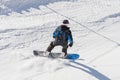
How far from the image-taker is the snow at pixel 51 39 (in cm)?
1100

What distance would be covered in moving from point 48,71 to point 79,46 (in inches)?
149

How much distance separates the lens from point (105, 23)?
677 inches

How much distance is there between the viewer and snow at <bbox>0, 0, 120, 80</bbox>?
36.1ft

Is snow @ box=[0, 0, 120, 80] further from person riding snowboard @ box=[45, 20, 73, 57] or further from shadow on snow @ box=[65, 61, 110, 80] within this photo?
person riding snowboard @ box=[45, 20, 73, 57]

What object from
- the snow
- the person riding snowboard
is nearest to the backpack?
the person riding snowboard

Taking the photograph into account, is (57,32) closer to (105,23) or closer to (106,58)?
(106,58)

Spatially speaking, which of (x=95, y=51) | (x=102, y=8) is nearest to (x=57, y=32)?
(x=95, y=51)

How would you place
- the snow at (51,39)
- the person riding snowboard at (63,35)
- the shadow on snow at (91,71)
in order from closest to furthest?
the shadow on snow at (91,71) → the snow at (51,39) → the person riding snowboard at (63,35)

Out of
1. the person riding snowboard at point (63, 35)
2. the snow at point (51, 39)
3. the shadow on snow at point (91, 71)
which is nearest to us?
the shadow on snow at point (91, 71)

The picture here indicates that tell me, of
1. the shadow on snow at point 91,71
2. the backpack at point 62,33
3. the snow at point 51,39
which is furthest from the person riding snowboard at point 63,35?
the shadow on snow at point 91,71

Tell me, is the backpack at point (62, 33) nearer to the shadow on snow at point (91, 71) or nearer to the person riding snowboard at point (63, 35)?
the person riding snowboard at point (63, 35)

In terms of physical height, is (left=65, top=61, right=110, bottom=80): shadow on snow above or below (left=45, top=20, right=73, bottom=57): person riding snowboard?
below

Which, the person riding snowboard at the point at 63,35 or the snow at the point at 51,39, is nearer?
the snow at the point at 51,39

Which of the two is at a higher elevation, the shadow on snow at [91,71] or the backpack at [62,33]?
the backpack at [62,33]
